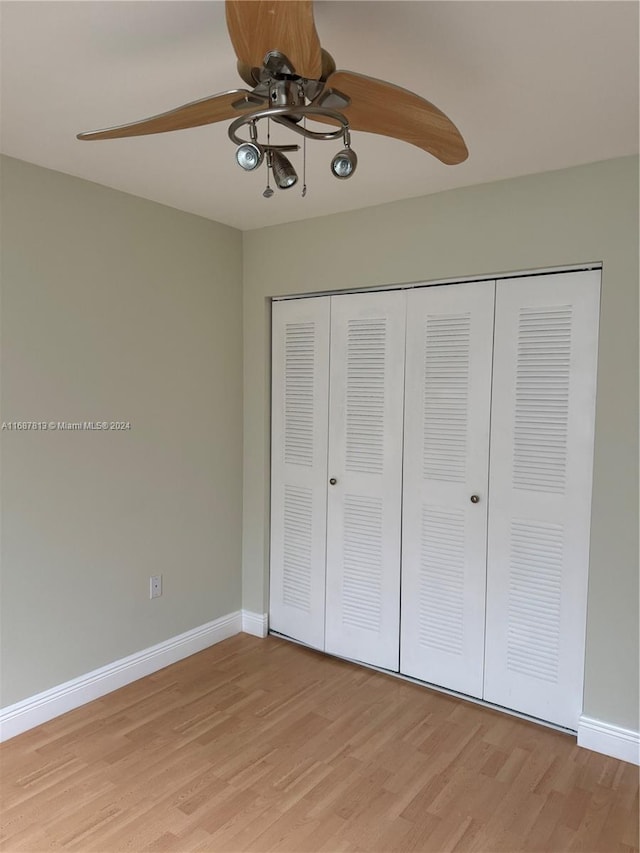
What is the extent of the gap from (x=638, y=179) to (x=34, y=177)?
7.86 ft

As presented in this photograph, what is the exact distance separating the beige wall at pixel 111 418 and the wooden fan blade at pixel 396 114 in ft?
5.31

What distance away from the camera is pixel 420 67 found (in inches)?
67.9

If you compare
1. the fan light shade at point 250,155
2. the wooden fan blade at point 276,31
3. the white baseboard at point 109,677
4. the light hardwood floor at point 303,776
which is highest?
the wooden fan blade at point 276,31

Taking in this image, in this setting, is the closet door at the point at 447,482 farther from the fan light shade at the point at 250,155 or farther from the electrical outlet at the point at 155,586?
the fan light shade at the point at 250,155

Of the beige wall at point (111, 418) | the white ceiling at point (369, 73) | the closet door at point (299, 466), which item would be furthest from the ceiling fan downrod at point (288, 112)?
the closet door at point (299, 466)

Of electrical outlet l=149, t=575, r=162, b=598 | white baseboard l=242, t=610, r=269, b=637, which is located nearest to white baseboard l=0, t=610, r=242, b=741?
white baseboard l=242, t=610, r=269, b=637

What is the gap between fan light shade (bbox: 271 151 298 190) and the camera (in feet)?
5.36

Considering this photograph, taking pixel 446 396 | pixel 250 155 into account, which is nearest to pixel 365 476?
pixel 446 396

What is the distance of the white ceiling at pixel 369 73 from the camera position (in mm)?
1491

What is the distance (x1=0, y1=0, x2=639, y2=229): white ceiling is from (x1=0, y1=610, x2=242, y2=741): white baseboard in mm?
2263

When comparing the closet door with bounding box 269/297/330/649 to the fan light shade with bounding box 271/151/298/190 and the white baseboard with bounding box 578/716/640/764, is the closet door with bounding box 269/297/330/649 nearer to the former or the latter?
the white baseboard with bounding box 578/716/640/764

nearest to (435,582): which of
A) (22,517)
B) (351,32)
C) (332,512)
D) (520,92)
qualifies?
(332,512)

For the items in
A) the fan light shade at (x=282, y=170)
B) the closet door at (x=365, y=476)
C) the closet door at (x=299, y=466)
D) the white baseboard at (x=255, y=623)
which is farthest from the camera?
the white baseboard at (x=255, y=623)

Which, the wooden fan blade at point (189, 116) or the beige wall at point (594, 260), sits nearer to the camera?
the wooden fan blade at point (189, 116)
